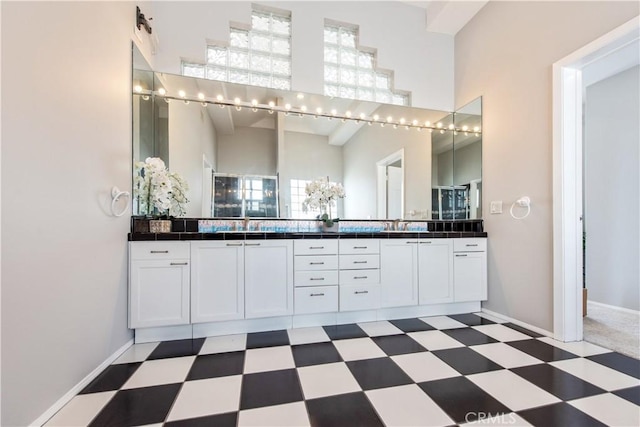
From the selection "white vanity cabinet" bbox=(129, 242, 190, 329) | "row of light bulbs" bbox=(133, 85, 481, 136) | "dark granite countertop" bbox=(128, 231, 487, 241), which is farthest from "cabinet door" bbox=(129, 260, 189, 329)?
"row of light bulbs" bbox=(133, 85, 481, 136)

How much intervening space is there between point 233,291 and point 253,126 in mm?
1604

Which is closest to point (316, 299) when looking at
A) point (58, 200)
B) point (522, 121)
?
point (58, 200)

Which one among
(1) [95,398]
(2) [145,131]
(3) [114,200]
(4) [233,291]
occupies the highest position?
(2) [145,131]

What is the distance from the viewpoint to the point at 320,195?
9.37 ft

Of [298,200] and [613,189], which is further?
[613,189]

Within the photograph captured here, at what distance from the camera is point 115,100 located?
1.92 meters

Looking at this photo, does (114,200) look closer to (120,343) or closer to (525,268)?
(120,343)

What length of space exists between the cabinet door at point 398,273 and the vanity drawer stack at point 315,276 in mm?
458

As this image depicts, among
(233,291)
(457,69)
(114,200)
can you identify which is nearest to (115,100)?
(114,200)

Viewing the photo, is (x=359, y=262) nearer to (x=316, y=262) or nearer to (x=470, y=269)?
(x=316, y=262)

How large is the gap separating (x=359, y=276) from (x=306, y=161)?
1304 millimetres

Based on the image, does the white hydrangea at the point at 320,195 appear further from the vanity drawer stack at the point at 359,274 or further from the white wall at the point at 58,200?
the white wall at the point at 58,200

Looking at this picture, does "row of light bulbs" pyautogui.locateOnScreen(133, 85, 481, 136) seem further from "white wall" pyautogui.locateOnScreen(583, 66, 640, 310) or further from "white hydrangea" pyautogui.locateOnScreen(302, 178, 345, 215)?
"white wall" pyautogui.locateOnScreen(583, 66, 640, 310)

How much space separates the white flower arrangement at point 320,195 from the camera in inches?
112
